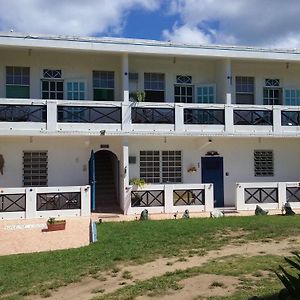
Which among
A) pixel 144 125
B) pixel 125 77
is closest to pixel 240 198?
pixel 144 125

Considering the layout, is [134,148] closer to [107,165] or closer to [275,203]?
[107,165]

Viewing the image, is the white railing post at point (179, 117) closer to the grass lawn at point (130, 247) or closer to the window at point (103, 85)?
the window at point (103, 85)

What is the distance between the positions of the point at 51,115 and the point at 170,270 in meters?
10.5

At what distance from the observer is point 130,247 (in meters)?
11.7

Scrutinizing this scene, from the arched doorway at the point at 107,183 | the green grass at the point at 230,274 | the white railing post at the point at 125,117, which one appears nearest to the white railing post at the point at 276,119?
the white railing post at the point at 125,117

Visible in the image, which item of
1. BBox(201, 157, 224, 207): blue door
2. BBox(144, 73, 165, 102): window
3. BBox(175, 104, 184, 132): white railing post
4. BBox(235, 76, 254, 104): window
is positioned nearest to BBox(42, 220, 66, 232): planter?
BBox(175, 104, 184, 132): white railing post

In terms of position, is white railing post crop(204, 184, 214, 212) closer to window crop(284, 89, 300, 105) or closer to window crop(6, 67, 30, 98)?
window crop(284, 89, 300, 105)

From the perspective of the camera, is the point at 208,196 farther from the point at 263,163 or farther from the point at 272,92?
the point at 272,92

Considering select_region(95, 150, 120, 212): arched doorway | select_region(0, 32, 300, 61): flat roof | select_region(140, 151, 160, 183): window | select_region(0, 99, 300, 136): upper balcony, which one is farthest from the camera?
select_region(140, 151, 160, 183): window

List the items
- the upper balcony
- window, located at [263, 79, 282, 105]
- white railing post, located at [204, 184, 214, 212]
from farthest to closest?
window, located at [263, 79, 282, 105]
white railing post, located at [204, 184, 214, 212]
the upper balcony

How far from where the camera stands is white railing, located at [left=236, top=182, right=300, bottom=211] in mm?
18906

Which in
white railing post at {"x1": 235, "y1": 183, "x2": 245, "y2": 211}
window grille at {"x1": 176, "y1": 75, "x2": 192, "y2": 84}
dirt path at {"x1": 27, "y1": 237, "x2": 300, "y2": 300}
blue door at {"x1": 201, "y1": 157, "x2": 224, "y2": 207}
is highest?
window grille at {"x1": 176, "y1": 75, "x2": 192, "y2": 84}

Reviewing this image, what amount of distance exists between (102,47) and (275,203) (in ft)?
31.1

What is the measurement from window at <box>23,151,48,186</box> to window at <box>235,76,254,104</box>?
916 cm
